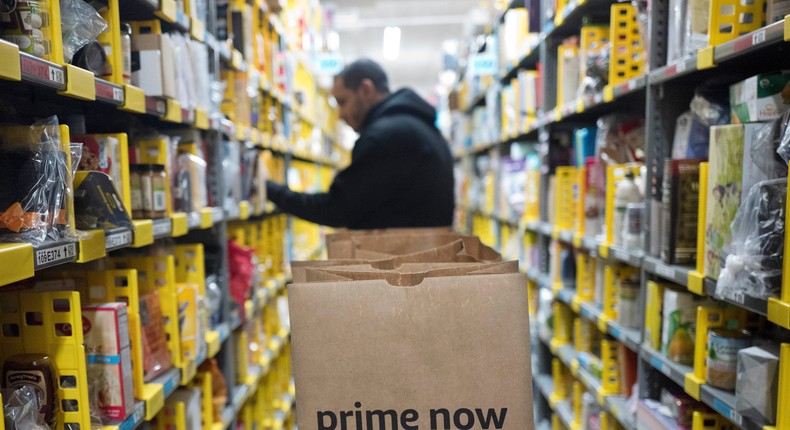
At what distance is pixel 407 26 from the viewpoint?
9.93 metres

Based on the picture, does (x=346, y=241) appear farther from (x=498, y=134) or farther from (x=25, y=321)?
(x=498, y=134)

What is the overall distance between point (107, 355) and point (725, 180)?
1.65 meters

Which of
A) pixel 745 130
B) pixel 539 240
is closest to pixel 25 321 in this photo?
pixel 745 130

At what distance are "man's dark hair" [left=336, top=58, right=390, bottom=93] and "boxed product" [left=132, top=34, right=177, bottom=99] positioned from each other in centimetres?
152

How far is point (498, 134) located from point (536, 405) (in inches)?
79.8

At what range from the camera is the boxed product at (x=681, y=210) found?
179 cm

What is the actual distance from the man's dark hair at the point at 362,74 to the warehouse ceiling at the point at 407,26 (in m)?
2.53

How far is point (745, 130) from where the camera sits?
1.47 metres

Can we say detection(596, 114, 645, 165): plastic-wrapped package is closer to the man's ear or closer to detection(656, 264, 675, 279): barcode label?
detection(656, 264, 675, 279): barcode label

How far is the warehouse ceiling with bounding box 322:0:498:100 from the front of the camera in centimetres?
853

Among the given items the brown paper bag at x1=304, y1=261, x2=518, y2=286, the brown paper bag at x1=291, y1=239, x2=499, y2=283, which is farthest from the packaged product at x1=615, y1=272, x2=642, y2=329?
the brown paper bag at x1=304, y1=261, x2=518, y2=286

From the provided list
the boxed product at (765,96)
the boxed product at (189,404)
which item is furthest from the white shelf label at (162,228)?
the boxed product at (765,96)

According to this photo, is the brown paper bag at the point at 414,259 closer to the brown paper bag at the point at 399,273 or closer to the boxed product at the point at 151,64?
the brown paper bag at the point at 399,273

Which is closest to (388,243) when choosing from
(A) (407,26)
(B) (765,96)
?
(B) (765,96)
